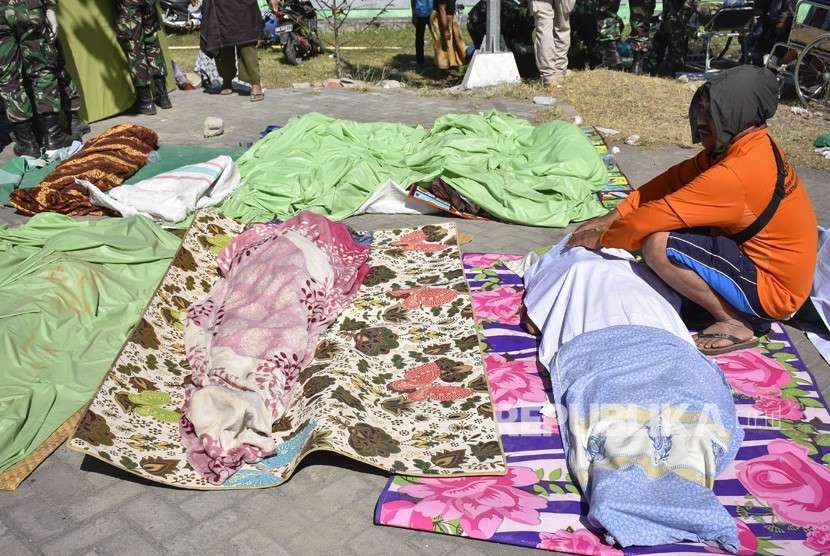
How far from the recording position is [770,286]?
340 centimetres

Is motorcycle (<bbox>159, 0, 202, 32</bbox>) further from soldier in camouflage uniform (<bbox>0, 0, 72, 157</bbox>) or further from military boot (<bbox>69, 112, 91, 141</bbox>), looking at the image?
soldier in camouflage uniform (<bbox>0, 0, 72, 157</bbox>)

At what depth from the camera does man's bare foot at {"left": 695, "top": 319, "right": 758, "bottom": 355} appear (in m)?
3.47

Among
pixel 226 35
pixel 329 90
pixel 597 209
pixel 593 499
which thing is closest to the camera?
pixel 593 499

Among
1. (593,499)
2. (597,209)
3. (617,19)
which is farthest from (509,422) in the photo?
(617,19)

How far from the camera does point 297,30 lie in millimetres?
11703

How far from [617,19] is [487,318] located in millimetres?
7230

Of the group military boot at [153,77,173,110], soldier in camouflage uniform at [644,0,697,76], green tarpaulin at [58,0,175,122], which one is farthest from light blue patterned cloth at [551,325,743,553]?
soldier in camouflage uniform at [644,0,697,76]

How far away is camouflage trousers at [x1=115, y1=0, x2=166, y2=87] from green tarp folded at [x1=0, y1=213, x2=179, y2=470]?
3848 mm

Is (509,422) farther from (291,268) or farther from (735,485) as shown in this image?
(291,268)

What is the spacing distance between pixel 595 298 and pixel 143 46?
6.48 m

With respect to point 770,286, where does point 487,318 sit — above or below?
below

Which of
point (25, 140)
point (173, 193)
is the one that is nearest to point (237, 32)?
point (25, 140)

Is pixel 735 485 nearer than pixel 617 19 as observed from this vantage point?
Yes

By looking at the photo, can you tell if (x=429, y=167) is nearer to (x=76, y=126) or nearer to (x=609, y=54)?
(x=76, y=126)
